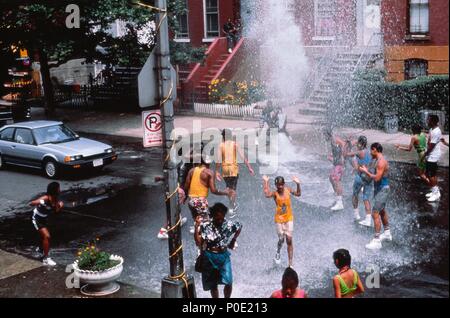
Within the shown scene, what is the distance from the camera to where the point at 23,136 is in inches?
749

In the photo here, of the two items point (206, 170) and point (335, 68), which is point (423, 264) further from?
point (335, 68)

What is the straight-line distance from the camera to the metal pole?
8.50 metres

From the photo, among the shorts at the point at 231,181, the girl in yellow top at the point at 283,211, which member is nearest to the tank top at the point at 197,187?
the girl in yellow top at the point at 283,211

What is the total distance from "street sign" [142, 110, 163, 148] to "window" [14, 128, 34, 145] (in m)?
10.8

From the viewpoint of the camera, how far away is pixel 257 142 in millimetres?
21031

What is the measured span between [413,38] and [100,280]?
18.3 metres

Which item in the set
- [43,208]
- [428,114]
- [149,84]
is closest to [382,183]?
[149,84]

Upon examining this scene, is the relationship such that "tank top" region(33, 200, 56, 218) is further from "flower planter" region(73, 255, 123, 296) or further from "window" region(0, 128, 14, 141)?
"window" region(0, 128, 14, 141)

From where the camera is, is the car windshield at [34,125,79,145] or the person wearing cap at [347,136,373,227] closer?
the person wearing cap at [347,136,373,227]

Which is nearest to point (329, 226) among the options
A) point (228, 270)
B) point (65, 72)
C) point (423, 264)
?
point (423, 264)

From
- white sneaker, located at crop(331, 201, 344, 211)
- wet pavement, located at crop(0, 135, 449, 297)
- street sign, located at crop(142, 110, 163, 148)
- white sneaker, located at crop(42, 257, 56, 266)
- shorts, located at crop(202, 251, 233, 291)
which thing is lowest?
white sneaker, located at crop(42, 257, 56, 266)

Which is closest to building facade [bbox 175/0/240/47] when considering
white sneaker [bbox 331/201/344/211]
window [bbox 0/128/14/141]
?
window [bbox 0/128/14/141]

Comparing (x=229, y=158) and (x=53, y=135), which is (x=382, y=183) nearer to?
(x=229, y=158)

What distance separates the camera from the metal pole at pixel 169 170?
27.9ft
